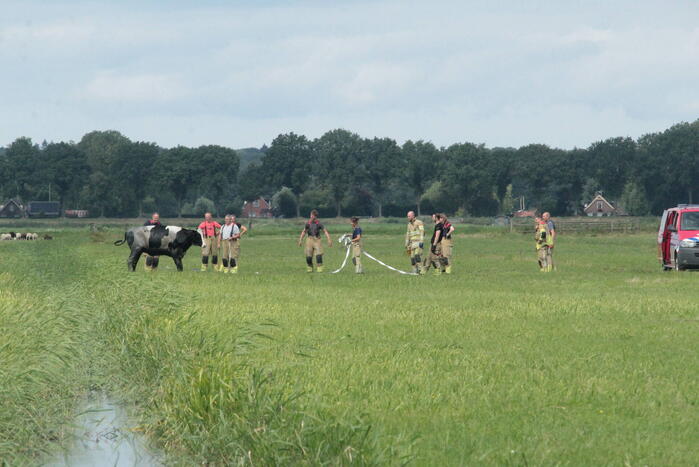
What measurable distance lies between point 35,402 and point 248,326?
223 inches

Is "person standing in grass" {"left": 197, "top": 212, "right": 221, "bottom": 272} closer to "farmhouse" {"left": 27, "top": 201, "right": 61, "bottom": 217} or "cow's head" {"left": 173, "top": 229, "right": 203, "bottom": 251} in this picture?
"cow's head" {"left": 173, "top": 229, "right": 203, "bottom": 251}

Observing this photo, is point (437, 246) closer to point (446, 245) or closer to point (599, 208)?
point (446, 245)

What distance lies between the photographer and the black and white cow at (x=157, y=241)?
105ft

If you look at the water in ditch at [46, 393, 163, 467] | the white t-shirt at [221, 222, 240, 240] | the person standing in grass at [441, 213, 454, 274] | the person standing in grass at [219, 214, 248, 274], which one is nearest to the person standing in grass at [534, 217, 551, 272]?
the person standing in grass at [441, 213, 454, 274]

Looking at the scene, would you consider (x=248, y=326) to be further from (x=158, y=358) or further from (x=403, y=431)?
(x=403, y=431)

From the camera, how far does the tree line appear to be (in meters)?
152

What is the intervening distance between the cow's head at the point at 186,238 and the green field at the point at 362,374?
10447mm

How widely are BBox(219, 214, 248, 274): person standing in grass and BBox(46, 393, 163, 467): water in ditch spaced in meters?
22.5

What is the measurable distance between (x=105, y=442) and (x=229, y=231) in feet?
80.7

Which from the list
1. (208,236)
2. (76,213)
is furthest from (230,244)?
(76,213)

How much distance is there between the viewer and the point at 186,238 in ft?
107

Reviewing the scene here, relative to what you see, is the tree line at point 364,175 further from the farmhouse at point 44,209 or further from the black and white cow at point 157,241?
the black and white cow at point 157,241

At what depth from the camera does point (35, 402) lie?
376 inches

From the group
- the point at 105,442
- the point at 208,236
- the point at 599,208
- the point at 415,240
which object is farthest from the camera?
the point at 599,208
